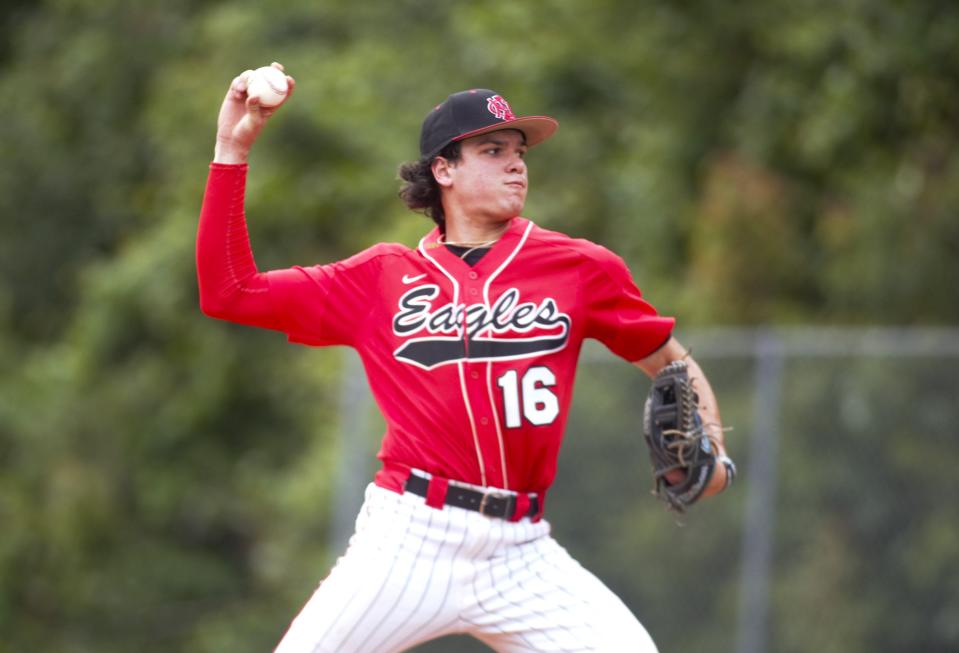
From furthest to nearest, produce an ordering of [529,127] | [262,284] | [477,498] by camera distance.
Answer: [529,127] → [262,284] → [477,498]

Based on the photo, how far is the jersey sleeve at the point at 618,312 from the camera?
4.30m

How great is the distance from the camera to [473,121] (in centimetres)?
435

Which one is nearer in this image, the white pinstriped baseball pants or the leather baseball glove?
the white pinstriped baseball pants

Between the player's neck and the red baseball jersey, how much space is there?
0.06 m

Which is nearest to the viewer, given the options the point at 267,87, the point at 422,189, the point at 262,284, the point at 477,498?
the point at 267,87

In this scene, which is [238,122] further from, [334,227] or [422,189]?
[334,227]

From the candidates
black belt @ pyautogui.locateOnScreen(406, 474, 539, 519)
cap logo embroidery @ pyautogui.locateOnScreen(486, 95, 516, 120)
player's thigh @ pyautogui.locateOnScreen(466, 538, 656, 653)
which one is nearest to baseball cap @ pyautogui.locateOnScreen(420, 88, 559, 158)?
cap logo embroidery @ pyautogui.locateOnScreen(486, 95, 516, 120)

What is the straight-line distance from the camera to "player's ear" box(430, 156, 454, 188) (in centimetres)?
445

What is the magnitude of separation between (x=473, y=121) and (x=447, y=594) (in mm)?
1381

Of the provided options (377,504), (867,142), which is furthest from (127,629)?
(377,504)

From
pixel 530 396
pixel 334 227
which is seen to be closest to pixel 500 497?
pixel 530 396

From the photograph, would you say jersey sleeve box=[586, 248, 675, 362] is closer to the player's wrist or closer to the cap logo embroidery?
the cap logo embroidery

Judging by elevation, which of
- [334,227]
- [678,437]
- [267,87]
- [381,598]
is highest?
[334,227]

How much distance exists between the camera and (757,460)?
735 centimetres
